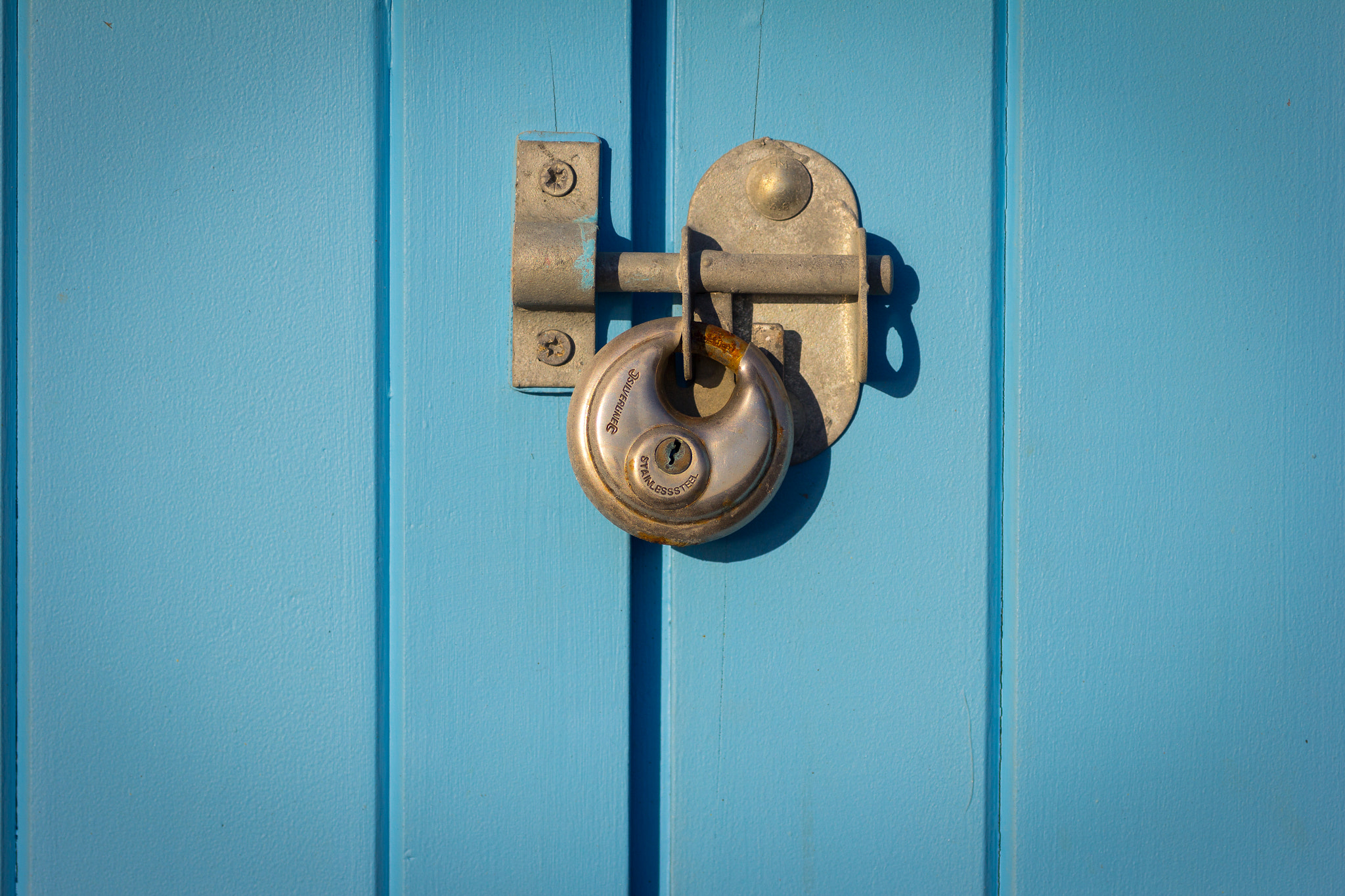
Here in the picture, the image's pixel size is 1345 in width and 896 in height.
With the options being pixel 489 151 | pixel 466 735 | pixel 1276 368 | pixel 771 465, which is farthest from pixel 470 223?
pixel 1276 368

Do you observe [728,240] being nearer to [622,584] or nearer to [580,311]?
[580,311]

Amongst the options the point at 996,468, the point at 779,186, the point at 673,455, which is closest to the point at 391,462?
the point at 673,455

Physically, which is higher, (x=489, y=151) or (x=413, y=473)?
(x=489, y=151)

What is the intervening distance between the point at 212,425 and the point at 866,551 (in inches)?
21.8

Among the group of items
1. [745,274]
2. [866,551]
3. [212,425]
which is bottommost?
[866,551]

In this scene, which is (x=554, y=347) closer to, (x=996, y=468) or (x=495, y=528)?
(x=495, y=528)

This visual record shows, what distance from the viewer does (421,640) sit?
61cm

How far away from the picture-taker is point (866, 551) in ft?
2.04

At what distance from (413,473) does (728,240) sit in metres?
0.32

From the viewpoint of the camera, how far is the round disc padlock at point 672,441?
56cm

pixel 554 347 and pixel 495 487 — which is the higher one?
pixel 554 347

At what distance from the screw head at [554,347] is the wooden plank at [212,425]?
142 mm

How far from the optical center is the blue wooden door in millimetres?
607

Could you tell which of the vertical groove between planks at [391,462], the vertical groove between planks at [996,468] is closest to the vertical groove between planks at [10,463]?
the vertical groove between planks at [391,462]
